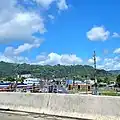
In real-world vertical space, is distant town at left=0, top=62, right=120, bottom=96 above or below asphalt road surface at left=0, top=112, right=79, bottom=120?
above

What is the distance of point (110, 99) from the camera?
43.3ft

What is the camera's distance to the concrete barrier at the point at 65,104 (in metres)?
13.2

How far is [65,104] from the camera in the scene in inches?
596

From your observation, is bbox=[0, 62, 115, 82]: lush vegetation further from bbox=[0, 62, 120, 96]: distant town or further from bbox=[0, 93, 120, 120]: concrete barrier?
bbox=[0, 93, 120, 120]: concrete barrier

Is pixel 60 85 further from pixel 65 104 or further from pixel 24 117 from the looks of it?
pixel 65 104

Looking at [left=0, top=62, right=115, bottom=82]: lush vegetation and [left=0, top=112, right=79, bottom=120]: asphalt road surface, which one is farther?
[left=0, top=62, right=115, bottom=82]: lush vegetation

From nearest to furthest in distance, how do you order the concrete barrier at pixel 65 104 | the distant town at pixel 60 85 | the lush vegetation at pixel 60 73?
1. the concrete barrier at pixel 65 104
2. the distant town at pixel 60 85
3. the lush vegetation at pixel 60 73

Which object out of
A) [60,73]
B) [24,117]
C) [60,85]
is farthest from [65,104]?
[60,73]

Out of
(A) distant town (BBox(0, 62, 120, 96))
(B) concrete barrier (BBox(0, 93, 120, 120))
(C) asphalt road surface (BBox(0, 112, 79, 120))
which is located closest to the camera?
(B) concrete barrier (BBox(0, 93, 120, 120))

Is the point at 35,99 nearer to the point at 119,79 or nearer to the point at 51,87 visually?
the point at 51,87

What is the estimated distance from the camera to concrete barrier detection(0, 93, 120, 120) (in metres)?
13.2

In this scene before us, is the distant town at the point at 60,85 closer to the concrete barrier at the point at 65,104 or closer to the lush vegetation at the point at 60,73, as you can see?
the lush vegetation at the point at 60,73

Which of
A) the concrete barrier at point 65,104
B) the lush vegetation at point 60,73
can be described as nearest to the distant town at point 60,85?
the lush vegetation at point 60,73

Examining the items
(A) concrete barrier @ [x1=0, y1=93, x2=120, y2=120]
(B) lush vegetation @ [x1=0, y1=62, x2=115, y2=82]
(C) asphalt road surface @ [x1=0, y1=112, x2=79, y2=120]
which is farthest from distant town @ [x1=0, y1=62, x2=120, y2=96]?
(C) asphalt road surface @ [x1=0, y1=112, x2=79, y2=120]
